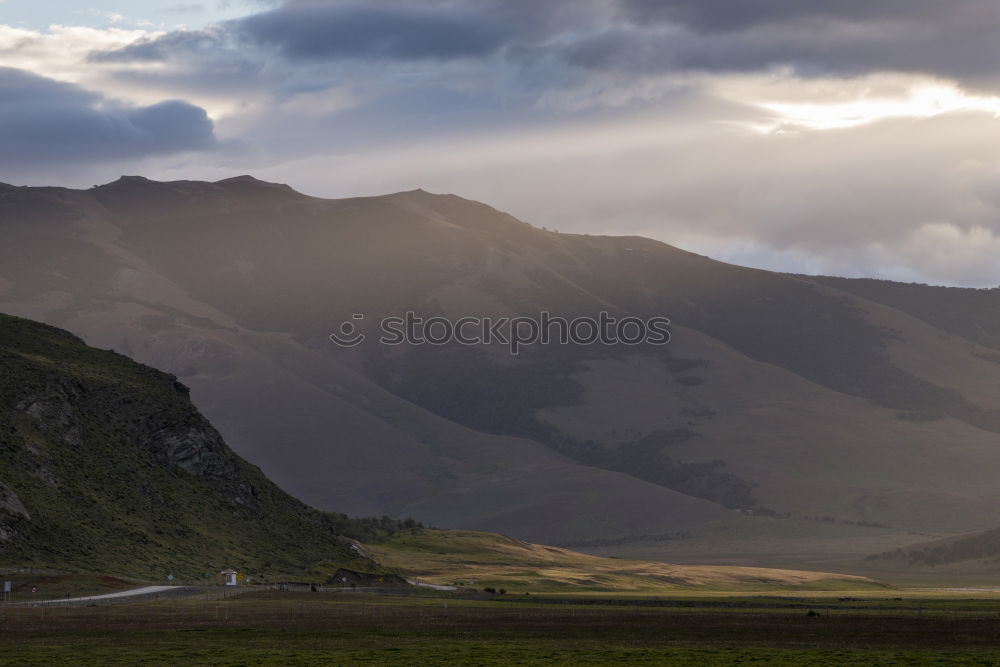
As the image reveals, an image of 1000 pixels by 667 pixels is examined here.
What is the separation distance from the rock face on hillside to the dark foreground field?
26.1m

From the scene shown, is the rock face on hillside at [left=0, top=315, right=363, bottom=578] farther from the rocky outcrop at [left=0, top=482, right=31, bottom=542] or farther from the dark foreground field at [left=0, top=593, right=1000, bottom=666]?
the dark foreground field at [left=0, top=593, right=1000, bottom=666]

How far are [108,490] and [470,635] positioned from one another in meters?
86.6

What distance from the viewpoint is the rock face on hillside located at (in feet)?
504

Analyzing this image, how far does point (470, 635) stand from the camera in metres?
100

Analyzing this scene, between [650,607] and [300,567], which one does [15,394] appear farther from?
[650,607]

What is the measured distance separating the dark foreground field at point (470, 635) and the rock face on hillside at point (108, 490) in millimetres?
26130

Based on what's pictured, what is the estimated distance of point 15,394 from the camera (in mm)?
176000

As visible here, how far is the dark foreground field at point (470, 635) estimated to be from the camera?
81.8m

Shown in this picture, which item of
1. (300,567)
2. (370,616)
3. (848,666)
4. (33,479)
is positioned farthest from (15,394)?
(848,666)

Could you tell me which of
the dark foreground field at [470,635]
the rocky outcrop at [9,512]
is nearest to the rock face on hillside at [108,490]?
the rocky outcrop at [9,512]

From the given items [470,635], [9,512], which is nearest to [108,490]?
[9,512]

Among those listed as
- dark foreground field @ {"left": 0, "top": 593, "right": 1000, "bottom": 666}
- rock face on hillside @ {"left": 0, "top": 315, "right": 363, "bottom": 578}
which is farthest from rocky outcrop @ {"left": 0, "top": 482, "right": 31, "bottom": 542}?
dark foreground field @ {"left": 0, "top": 593, "right": 1000, "bottom": 666}

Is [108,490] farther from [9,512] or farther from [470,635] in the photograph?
[470,635]

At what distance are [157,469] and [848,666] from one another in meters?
130
